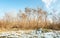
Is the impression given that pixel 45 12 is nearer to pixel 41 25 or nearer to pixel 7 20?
pixel 41 25

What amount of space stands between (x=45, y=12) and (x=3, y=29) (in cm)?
111

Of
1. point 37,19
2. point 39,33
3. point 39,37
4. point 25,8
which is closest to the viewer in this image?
point 39,37

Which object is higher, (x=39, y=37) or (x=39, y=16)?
(x=39, y=16)

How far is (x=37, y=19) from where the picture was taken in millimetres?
4684

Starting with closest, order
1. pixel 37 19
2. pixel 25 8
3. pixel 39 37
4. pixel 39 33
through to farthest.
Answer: pixel 39 37
pixel 39 33
pixel 25 8
pixel 37 19

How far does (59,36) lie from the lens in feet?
13.1

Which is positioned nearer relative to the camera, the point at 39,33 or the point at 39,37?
the point at 39,37

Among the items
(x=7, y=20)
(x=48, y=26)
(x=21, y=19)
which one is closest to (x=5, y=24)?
(x=7, y=20)

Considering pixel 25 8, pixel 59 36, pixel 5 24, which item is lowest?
pixel 59 36

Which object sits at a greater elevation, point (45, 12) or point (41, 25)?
point (45, 12)

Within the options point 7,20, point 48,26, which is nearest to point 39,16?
point 48,26

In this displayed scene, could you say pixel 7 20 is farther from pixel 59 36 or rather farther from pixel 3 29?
pixel 59 36

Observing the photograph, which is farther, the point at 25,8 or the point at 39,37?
the point at 25,8

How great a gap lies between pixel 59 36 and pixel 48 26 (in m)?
0.91
